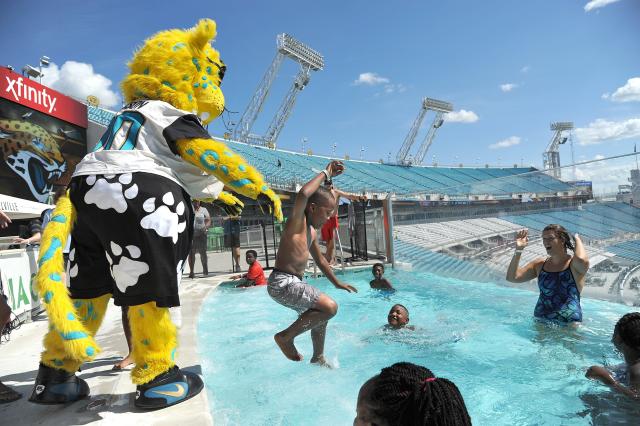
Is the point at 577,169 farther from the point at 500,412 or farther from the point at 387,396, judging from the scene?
the point at 387,396

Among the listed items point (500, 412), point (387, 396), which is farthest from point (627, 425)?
point (387, 396)

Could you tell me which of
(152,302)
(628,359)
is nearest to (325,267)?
(152,302)

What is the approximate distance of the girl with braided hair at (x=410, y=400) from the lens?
0.98 metres

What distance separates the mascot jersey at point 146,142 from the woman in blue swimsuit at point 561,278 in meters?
3.54

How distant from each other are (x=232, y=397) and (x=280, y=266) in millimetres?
1010

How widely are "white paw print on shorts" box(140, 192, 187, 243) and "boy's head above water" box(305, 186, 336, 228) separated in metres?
1.10

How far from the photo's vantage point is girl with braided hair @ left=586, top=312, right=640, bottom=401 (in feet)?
7.64

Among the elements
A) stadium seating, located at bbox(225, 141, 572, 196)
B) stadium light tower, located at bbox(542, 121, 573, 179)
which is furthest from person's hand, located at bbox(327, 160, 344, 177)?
stadium light tower, located at bbox(542, 121, 573, 179)

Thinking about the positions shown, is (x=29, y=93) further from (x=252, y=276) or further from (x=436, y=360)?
(x=436, y=360)

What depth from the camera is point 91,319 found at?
8.26ft

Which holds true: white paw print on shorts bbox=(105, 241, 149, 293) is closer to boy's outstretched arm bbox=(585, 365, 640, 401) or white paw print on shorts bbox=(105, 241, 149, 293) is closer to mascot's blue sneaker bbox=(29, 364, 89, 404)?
mascot's blue sneaker bbox=(29, 364, 89, 404)

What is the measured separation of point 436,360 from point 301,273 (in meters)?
1.52

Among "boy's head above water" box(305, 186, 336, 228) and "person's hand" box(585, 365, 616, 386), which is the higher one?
"boy's head above water" box(305, 186, 336, 228)

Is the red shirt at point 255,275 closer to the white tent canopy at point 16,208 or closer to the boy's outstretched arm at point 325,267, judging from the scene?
the white tent canopy at point 16,208
